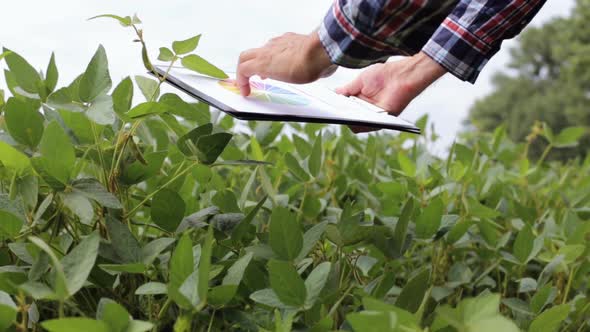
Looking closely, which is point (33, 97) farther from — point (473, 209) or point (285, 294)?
point (473, 209)

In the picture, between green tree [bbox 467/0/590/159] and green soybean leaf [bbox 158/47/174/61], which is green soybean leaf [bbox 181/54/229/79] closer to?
green soybean leaf [bbox 158/47/174/61]

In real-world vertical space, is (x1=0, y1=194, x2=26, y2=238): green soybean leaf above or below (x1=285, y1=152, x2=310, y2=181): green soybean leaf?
above

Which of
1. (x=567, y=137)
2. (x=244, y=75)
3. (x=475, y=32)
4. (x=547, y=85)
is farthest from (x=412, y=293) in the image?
(x=547, y=85)

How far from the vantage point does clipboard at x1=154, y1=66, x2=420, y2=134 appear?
0.71 meters

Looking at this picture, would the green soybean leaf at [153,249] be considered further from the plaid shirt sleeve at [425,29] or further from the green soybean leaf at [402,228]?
the plaid shirt sleeve at [425,29]

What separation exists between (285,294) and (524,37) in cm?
2476

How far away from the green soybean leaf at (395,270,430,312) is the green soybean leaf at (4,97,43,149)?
1.06 ft

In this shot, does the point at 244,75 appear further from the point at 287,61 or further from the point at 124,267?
the point at 124,267

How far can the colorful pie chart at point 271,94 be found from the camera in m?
0.83

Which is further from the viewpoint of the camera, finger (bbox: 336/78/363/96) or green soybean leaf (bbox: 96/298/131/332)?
finger (bbox: 336/78/363/96)

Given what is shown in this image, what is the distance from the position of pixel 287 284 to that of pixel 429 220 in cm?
27

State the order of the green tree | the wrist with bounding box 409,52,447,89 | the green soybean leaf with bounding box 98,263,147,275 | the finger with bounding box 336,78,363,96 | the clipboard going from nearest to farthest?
1. the green soybean leaf with bounding box 98,263,147,275
2. the clipboard
3. the wrist with bounding box 409,52,447,89
4. the finger with bounding box 336,78,363,96
5. the green tree

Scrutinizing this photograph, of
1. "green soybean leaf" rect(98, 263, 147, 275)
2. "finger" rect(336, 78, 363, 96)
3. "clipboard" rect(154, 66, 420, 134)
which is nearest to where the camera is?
"green soybean leaf" rect(98, 263, 147, 275)

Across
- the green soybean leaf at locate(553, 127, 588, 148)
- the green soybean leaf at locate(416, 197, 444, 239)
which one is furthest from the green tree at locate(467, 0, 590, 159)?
the green soybean leaf at locate(416, 197, 444, 239)
